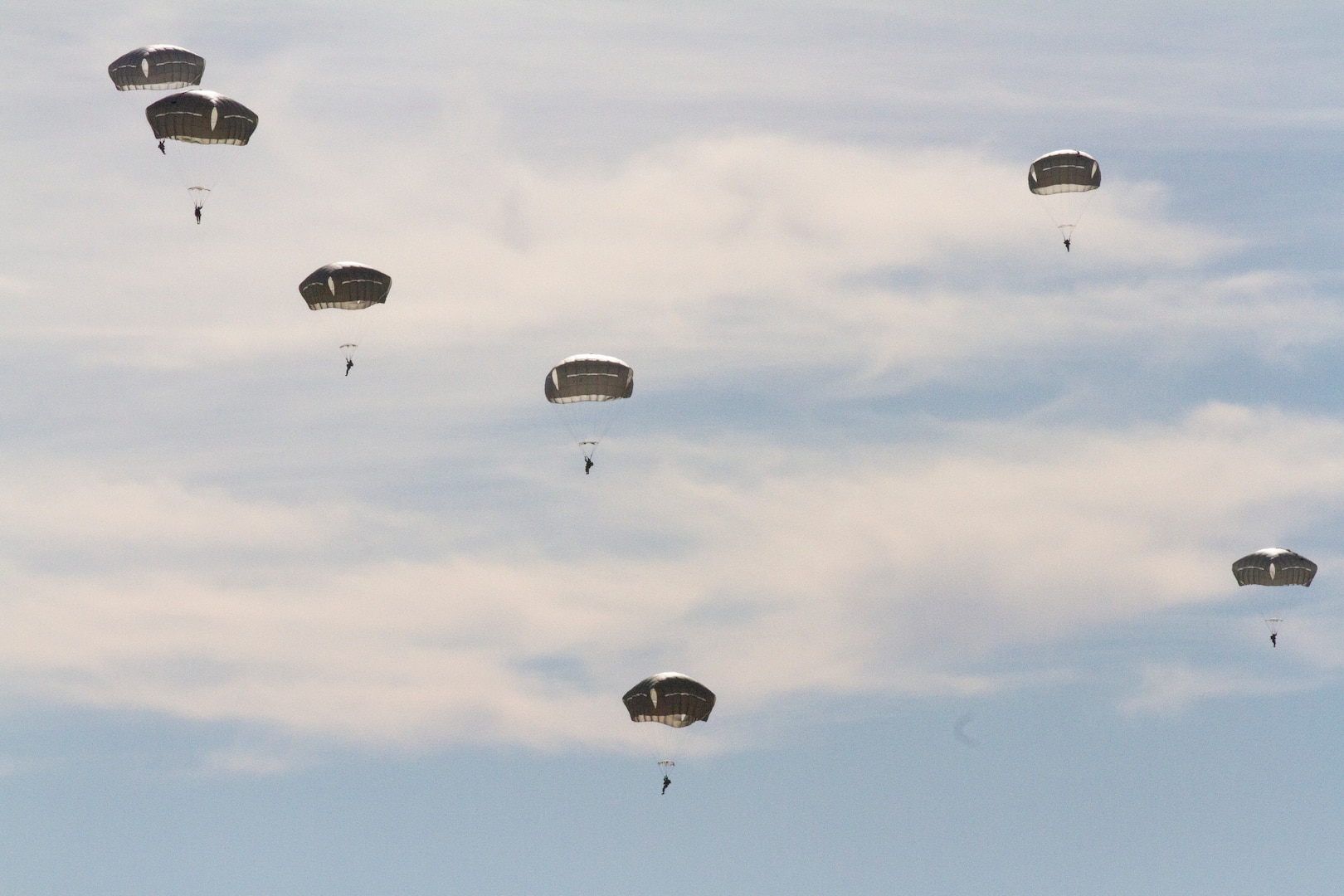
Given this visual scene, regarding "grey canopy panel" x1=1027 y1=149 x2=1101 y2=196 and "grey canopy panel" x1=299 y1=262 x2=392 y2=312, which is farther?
"grey canopy panel" x1=1027 y1=149 x2=1101 y2=196

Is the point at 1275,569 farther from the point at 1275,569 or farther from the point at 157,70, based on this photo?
the point at 157,70

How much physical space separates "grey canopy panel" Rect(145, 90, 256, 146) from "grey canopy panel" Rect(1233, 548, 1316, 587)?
68.6 meters

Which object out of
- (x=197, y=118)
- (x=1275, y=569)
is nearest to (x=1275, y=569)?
(x=1275, y=569)

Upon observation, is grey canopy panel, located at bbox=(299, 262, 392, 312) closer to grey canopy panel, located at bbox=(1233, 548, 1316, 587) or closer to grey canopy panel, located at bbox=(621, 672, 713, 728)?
grey canopy panel, located at bbox=(621, 672, 713, 728)

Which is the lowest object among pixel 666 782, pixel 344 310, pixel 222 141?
pixel 666 782

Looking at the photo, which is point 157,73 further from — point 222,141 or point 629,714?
point 629,714

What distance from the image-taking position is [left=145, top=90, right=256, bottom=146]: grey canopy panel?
398 feet

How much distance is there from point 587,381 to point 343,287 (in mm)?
14913

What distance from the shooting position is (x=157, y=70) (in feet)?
405

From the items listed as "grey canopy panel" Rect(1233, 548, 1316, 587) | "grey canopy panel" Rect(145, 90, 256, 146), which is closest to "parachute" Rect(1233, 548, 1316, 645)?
"grey canopy panel" Rect(1233, 548, 1316, 587)

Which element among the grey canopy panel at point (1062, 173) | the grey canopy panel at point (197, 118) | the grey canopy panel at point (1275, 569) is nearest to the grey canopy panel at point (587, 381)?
the grey canopy panel at point (197, 118)

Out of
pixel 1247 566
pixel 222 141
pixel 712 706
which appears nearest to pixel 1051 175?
pixel 1247 566

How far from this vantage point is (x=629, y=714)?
125 metres

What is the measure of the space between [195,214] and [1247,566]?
228ft
